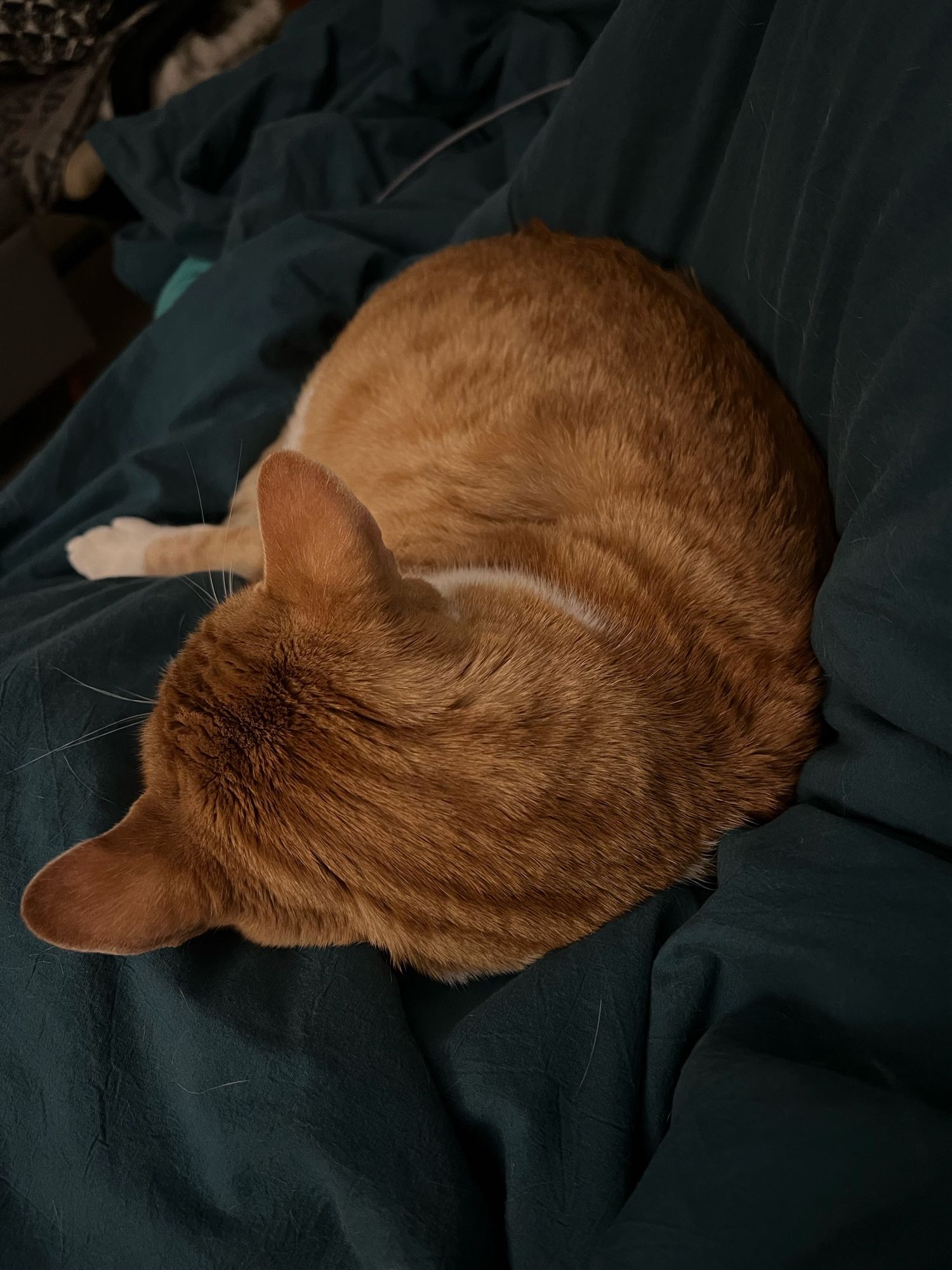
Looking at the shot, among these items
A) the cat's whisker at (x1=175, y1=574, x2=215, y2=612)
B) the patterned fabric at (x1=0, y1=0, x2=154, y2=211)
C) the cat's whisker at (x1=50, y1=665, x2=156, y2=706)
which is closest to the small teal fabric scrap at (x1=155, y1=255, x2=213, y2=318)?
the patterned fabric at (x1=0, y1=0, x2=154, y2=211)

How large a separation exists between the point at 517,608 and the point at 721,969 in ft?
1.82

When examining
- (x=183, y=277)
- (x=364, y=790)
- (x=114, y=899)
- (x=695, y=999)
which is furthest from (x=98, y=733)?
(x=183, y=277)

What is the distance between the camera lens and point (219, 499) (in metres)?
1.99

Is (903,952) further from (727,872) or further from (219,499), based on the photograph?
(219,499)

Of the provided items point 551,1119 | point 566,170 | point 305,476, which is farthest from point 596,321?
point 551,1119

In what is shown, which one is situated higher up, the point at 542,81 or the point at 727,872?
the point at 542,81

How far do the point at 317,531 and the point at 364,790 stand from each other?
1.08 feet

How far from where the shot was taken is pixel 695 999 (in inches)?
37.5

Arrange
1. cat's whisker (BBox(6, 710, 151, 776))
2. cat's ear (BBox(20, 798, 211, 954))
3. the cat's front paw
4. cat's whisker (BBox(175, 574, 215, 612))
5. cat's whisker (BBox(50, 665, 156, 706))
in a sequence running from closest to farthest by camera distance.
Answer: cat's ear (BBox(20, 798, 211, 954)) → cat's whisker (BBox(6, 710, 151, 776)) → cat's whisker (BBox(50, 665, 156, 706)) → cat's whisker (BBox(175, 574, 215, 612)) → the cat's front paw

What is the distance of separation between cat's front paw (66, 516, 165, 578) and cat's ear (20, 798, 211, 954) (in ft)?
3.05

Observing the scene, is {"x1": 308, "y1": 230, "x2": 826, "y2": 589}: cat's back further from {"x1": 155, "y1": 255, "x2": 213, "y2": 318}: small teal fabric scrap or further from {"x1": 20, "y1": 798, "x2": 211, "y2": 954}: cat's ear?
{"x1": 155, "y1": 255, "x2": 213, "y2": 318}: small teal fabric scrap

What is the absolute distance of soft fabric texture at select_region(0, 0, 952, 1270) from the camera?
779 mm

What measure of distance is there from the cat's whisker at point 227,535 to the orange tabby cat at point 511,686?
31 cm

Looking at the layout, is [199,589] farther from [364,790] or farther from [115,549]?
[364,790]
